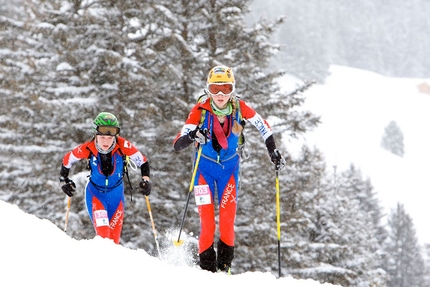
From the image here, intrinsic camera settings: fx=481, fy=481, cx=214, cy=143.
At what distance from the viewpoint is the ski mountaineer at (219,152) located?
6.61 metres

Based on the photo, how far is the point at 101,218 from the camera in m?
7.37

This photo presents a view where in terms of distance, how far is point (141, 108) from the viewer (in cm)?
1571

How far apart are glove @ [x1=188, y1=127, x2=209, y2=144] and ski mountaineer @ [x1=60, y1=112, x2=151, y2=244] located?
142cm

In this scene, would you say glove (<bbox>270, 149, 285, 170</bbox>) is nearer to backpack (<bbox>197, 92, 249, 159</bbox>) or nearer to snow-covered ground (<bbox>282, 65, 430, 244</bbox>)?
backpack (<bbox>197, 92, 249, 159</bbox>)

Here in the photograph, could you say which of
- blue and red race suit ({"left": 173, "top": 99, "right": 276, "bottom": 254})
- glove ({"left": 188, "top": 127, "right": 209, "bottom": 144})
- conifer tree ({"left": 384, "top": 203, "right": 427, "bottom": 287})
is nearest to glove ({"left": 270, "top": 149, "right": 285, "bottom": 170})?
blue and red race suit ({"left": 173, "top": 99, "right": 276, "bottom": 254})

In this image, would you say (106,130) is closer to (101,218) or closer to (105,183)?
(105,183)

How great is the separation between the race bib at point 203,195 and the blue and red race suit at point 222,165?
6 cm

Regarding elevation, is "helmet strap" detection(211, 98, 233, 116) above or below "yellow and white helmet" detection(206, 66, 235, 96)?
below

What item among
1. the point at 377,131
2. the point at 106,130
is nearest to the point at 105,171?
the point at 106,130

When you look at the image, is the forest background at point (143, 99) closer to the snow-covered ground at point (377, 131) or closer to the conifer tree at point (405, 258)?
the conifer tree at point (405, 258)

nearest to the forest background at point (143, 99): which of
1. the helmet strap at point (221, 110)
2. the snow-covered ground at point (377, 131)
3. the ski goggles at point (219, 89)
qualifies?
the helmet strap at point (221, 110)

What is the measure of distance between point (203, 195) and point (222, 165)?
51cm

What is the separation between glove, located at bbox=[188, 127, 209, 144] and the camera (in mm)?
6383

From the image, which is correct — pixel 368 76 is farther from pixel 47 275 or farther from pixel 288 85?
pixel 47 275
